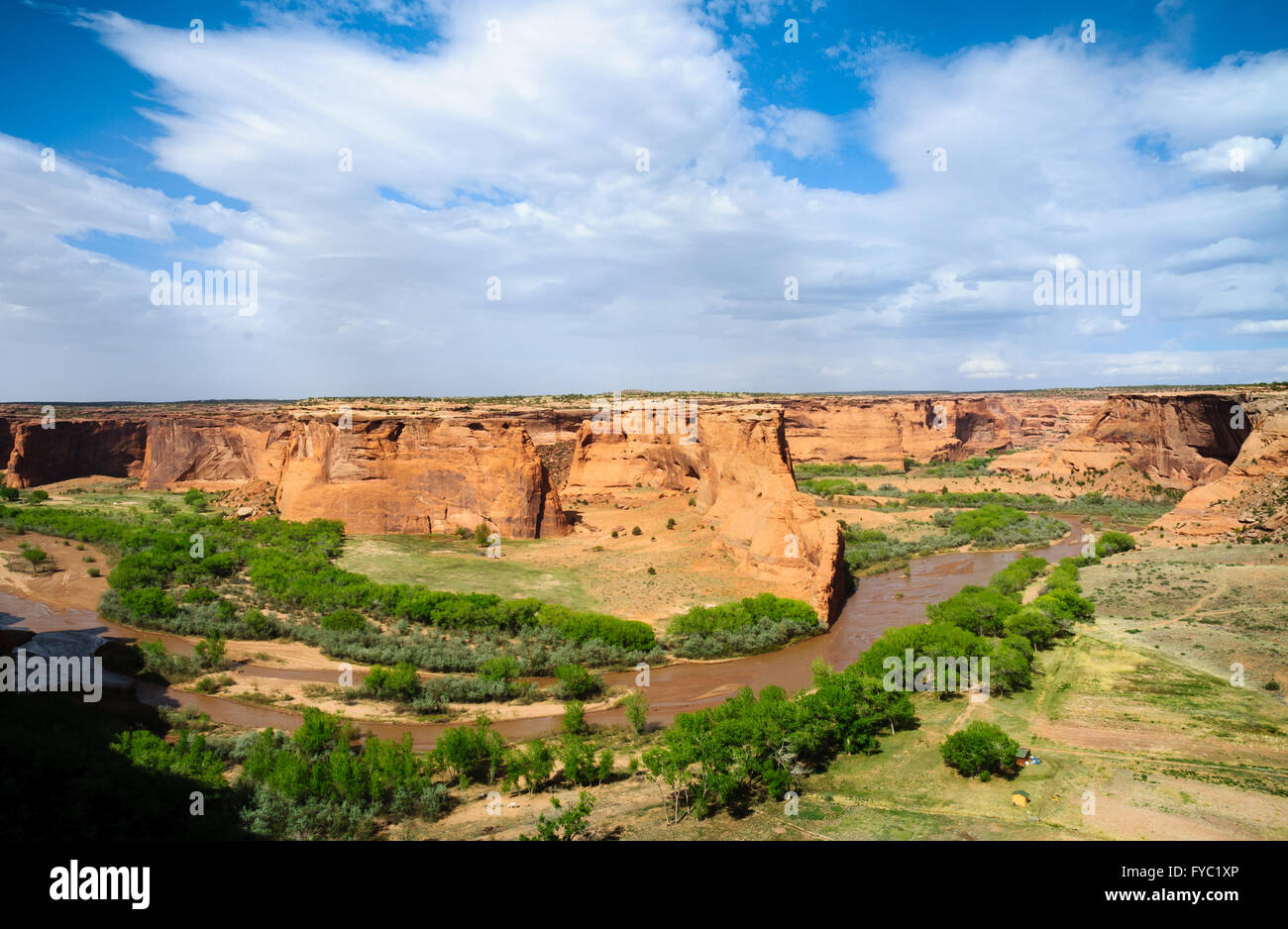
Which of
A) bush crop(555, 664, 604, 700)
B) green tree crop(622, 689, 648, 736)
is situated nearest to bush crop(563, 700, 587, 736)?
green tree crop(622, 689, 648, 736)

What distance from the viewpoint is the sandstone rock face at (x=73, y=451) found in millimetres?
54938

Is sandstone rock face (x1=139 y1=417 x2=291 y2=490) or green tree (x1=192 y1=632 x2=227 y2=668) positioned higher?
sandstone rock face (x1=139 y1=417 x2=291 y2=490)

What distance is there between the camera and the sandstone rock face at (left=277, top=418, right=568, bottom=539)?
37.2 m

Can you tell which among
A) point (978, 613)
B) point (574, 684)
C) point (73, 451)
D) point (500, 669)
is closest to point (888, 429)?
point (978, 613)

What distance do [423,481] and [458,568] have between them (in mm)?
8881

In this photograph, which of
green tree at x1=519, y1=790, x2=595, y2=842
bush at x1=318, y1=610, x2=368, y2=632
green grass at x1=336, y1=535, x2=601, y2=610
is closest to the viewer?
green tree at x1=519, y1=790, x2=595, y2=842

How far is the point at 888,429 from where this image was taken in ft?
266

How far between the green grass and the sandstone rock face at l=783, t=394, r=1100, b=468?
52553 mm

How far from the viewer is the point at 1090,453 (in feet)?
203

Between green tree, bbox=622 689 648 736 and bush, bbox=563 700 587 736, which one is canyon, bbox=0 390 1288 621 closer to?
green tree, bbox=622 689 648 736

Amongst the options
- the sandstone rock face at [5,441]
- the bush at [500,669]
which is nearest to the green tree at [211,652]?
the bush at [500,669]

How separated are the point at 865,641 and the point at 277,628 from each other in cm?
2280

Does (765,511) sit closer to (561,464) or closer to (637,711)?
(637,711)
